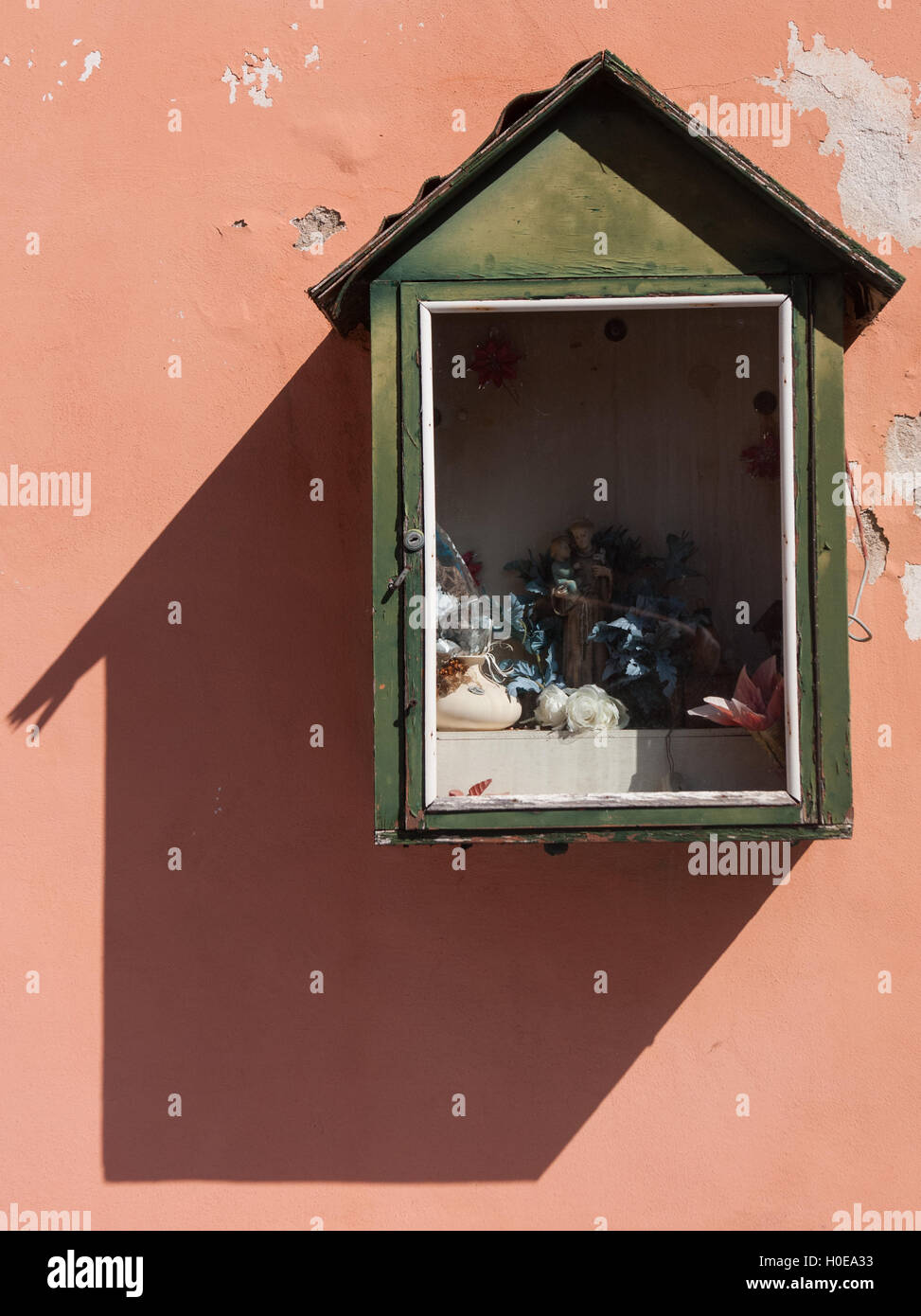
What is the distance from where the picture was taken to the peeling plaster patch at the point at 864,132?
2.64 m

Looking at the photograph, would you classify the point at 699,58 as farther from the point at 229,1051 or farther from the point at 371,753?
the point at 229,1051

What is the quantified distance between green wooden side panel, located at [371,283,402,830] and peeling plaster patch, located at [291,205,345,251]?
0.56 metres

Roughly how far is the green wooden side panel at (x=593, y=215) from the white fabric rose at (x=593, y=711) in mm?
839

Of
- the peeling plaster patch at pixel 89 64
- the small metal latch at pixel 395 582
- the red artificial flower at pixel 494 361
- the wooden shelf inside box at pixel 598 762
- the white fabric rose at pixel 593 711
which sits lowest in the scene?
the wooden shelf inside box at pixel 598 762

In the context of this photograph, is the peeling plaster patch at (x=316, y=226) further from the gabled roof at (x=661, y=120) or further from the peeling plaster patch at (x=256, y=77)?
the gabled roof at (x=661, y=120)

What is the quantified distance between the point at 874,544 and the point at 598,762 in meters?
0.85

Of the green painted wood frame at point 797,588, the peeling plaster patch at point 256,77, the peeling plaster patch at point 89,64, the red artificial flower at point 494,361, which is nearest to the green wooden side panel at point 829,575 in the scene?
the green painted wood frame at point 797,588

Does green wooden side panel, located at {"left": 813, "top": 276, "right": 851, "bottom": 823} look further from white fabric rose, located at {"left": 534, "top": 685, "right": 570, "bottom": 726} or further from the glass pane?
white fabric rose, located at {"left": 534, "top": 685, "right": 570, "bottom": 726}

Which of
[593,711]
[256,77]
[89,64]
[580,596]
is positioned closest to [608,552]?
[580,596]

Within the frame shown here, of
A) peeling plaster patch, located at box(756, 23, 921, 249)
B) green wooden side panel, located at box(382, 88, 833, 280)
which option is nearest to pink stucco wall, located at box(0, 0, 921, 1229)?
peeling plaster patch, located at box(756, 23, 921, 249)

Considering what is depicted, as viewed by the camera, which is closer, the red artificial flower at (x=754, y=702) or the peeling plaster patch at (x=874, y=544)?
the red artificial flower at (x=754, y=702)

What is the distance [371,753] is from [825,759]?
3.22 feet

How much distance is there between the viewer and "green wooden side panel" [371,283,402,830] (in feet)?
7.16

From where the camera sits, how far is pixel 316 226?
2.67 meters
